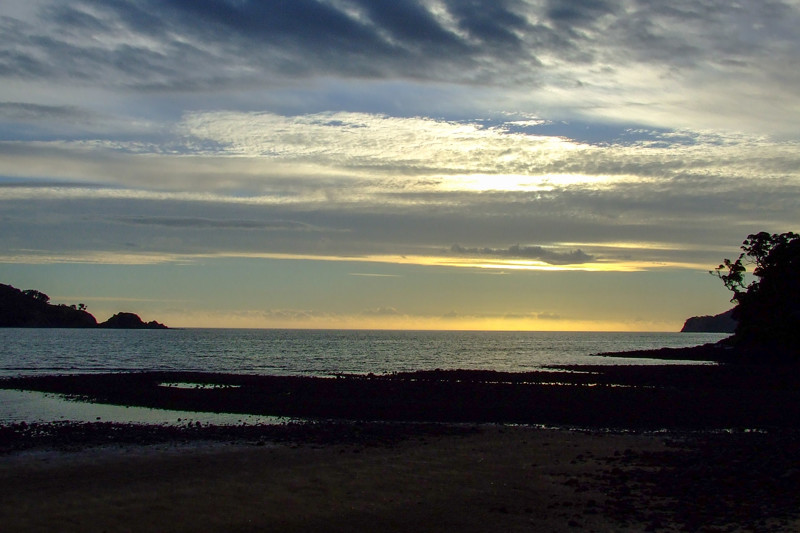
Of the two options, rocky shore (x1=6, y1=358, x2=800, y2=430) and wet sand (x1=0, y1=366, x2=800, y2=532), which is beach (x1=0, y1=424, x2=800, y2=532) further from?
rocky shore (x1=6, y1=358, x2=800, y2=430)

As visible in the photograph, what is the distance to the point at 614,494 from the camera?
16078mm

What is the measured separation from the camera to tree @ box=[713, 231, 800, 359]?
8156cm

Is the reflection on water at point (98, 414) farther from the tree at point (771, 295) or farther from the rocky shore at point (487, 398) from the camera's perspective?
the tree at point (771, 295)

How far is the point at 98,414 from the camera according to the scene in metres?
34.3

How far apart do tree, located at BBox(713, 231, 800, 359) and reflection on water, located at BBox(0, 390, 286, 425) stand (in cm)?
7193

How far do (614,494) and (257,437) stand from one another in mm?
14115

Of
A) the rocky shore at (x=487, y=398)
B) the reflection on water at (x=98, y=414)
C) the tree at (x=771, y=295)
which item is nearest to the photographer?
the reflection on water at (x=98, y=414)

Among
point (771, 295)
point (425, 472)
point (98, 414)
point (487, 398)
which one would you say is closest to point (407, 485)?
point (425, 472)

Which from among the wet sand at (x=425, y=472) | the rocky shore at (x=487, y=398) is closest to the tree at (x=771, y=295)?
the rocky shore at (x=487, y=398)

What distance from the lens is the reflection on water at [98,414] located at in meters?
31.8

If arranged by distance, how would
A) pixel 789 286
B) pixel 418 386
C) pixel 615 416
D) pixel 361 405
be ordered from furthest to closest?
pixel 789 286 < pixel 418 386 < pixel 361 405 < pixel 615 416

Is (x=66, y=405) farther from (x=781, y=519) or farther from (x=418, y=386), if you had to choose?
(x=781, y=519)

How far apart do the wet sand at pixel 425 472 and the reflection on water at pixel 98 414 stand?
2.95 m

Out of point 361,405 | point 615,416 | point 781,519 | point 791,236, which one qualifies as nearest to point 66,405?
point 361,405
